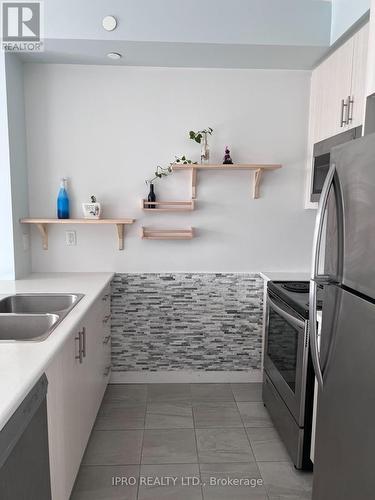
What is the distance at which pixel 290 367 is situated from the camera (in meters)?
2.08

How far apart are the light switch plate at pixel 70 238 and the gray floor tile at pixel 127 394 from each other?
1.15m

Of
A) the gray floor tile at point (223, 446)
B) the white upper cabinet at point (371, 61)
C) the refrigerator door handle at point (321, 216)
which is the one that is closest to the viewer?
the refrigerator door handle at point (321, 216)

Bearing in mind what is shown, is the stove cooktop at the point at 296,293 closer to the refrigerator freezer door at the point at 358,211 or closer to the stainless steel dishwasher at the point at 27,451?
the refrigerator freezer door at the point at 358,211

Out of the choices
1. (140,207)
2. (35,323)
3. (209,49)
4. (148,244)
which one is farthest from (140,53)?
(35,323)

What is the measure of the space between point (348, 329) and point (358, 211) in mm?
368

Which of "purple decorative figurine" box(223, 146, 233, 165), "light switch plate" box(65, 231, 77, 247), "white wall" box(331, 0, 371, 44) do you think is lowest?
"light switch plate" box(65, 231, 77, 247)

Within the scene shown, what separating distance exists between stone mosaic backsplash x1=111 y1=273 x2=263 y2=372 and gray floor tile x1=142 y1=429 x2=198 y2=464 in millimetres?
648

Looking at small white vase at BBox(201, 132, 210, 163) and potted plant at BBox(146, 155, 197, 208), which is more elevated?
small white vase at BBox(201, 132, 210, 163)

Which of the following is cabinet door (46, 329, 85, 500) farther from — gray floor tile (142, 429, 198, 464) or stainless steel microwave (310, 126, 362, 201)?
stainless steel microwave (310, 126, 362, 201)

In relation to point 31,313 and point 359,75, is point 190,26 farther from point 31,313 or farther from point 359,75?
point 31,313

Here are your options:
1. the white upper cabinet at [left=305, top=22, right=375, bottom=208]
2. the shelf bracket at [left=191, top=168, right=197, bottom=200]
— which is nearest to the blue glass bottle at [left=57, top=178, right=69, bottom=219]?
the shelf bracket at [left=191, top=168, right=197, bottom=200]

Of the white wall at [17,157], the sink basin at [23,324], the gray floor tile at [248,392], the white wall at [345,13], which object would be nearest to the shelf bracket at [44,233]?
the white wall at [17,157]

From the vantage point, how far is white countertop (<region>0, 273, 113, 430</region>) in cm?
106

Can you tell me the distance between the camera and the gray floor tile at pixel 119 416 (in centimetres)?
240
